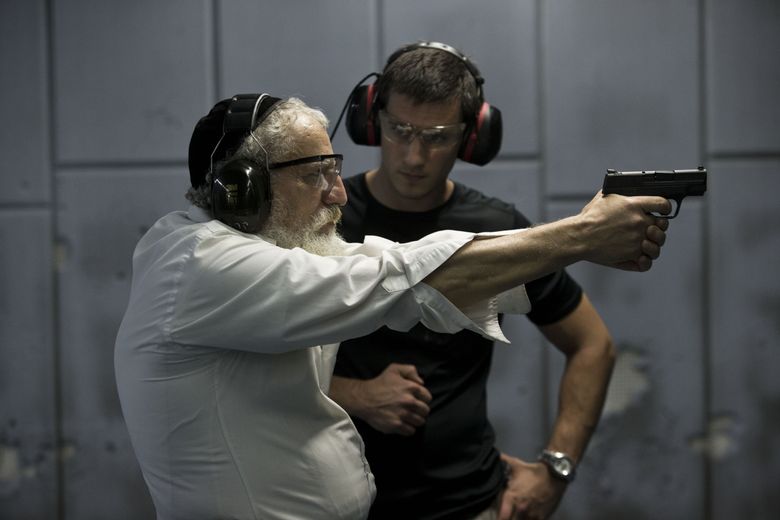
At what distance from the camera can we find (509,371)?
266 cm

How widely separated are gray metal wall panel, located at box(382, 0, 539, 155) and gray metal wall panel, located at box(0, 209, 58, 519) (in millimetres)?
1369

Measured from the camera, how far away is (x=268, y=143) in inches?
49.0

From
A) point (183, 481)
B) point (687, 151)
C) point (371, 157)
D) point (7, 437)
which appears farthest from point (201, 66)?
point (183, 481)

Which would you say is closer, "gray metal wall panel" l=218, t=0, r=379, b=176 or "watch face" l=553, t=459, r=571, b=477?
"watch face" l=553, t=459, r=571, b=477

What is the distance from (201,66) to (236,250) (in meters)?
1.76

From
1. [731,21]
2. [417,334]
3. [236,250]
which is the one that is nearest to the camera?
[236,250]

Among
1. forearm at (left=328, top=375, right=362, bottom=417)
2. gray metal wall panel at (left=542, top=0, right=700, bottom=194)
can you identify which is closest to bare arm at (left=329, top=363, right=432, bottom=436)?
forearm at (left=328, top=375, right=362, bottom=417)

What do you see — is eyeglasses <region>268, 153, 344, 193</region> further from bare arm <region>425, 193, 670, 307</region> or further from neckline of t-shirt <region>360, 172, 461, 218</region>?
neckline of t-shirt <region>360, 172, 461, 218</region>

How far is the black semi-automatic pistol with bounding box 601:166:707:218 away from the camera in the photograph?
1.22 m

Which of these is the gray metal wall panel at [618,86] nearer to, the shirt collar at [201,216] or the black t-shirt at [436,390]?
the black t-shirt at [436,390]

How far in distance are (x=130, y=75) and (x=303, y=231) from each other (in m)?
1.70

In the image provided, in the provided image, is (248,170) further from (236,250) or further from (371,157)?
(371,157)

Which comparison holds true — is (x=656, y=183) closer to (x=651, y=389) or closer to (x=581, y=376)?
(x=581, y=376)

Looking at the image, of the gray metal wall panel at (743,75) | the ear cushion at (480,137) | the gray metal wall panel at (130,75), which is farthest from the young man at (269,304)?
the gray metal wall panel at (743,75)
